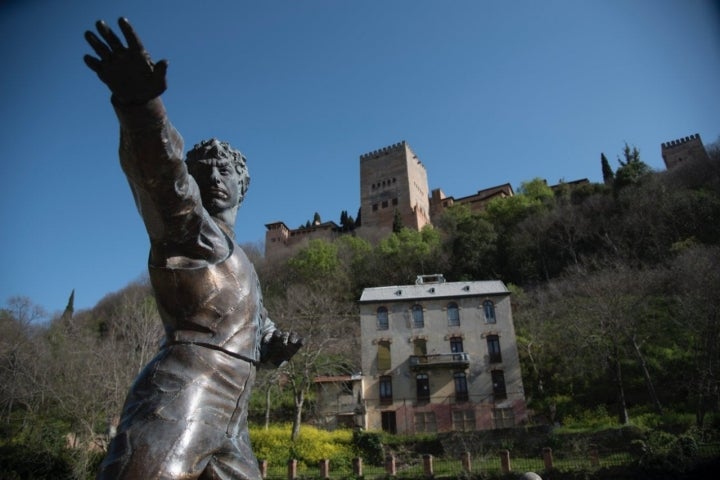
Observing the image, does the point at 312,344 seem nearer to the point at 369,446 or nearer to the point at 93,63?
the point at 369,446

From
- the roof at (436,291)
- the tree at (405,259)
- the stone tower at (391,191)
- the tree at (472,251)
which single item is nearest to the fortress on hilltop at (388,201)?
the stone tower at (391,191)

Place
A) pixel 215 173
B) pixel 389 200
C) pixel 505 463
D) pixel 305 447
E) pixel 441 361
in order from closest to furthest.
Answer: pixel 215 173 < pixel 505 463 < pixel 305 447 < pixel 441 361 < pixel 389 200

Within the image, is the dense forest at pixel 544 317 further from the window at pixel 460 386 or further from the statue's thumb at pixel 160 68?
the statue's thumb at pixel 160 68

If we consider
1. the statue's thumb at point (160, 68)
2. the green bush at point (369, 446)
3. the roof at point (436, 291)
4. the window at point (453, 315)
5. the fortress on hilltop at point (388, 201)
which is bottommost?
the green bush at point (369, 446)

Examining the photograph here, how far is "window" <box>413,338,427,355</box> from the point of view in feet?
112

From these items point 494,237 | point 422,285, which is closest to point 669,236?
point 494,237

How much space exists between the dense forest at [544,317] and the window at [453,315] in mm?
4995

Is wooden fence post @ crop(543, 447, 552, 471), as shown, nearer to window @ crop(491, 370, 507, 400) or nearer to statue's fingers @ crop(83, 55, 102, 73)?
window @ crop(491, 370, 507, 400)

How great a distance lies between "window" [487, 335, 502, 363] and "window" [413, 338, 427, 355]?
417cm

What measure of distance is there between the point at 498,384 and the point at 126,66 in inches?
1297

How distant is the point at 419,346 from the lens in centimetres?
3431

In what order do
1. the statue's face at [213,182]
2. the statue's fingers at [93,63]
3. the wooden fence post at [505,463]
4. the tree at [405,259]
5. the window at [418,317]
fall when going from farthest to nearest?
1. the tree at [405,259]
2. the window at [418,317]
3. the wooden fence post at [505,463]
4. the statue's face at [213,182]
5. the statue's fingers at [93,63]

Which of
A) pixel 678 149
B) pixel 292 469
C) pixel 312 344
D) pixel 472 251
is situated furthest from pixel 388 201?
pixel 292 469

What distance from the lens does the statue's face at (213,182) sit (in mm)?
3100
